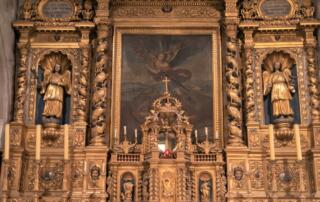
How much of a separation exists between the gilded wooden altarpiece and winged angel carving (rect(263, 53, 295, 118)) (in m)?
0.06

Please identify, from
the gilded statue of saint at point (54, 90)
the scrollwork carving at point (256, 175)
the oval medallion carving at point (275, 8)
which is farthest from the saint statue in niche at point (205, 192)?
the oval medallion carving at point (275, 8)

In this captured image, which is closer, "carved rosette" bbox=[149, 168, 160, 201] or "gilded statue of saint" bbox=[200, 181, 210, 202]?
"carved rosette" bbox=[149, 168, 160, 201]

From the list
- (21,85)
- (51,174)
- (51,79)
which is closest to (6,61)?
(21,85)

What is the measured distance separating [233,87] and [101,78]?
9.80 ft

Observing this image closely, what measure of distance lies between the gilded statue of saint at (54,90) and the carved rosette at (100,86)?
737mm

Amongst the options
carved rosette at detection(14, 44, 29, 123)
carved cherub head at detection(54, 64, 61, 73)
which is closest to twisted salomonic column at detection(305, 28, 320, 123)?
carved cherub head at detection(54, 64, 61, 73)

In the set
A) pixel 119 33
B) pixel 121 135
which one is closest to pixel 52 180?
pixel 121 135

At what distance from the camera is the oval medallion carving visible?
13.1m

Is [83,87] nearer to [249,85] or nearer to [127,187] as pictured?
[127,187]

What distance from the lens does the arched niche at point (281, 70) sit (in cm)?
1241

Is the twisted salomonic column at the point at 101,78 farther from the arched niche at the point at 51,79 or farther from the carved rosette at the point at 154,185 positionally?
the carved rosette at the point at 154,185

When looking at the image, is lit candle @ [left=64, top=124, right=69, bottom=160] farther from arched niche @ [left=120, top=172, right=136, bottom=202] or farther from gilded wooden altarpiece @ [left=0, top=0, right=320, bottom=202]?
arched niche @ [left=120, top=172, right=136, bottom=202]

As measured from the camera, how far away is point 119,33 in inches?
516

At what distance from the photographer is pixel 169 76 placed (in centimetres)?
A: 1276
